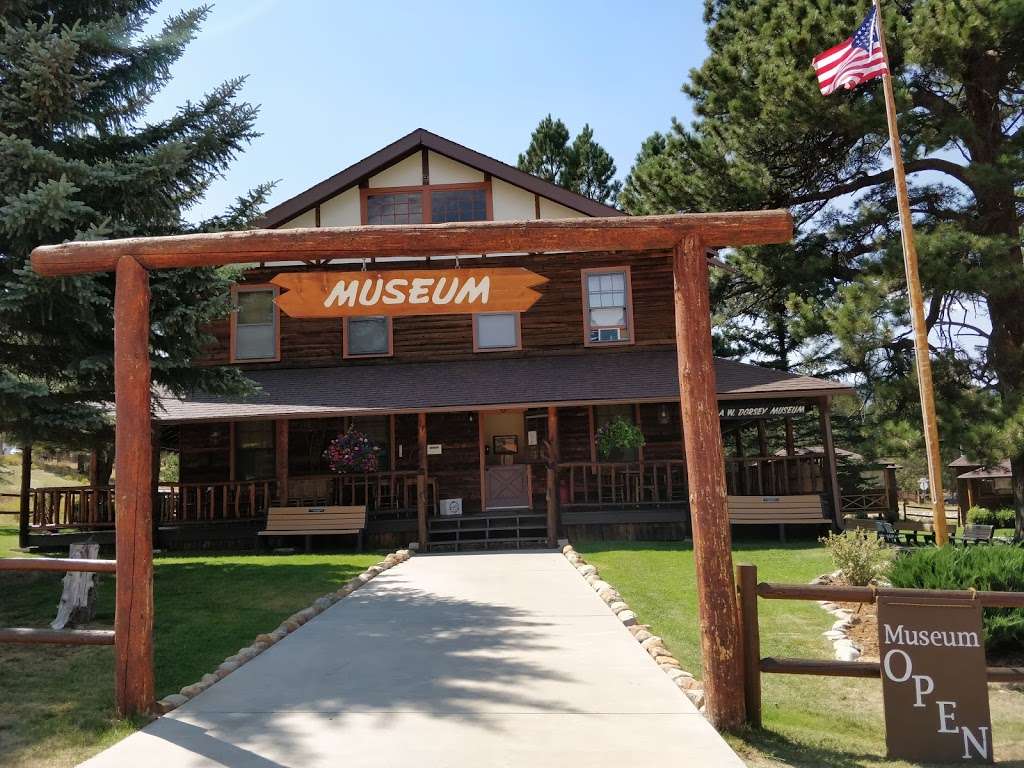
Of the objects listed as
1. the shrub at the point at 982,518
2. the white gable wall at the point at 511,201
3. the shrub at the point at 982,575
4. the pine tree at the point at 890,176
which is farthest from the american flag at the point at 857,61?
the shrub at the point at 982,518

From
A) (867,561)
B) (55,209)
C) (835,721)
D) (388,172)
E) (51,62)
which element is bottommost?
(835,721)

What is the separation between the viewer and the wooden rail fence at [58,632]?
5.61 m

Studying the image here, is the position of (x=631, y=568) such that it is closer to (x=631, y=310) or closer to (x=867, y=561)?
(x=867, y=561)

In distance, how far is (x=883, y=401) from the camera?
1677 cm

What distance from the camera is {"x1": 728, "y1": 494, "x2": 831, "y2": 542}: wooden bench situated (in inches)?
599

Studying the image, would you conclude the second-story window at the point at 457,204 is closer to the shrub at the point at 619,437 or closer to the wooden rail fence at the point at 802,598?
the shrub at the point at 619,437

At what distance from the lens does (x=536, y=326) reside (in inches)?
700

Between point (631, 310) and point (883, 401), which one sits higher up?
point (631, 310)

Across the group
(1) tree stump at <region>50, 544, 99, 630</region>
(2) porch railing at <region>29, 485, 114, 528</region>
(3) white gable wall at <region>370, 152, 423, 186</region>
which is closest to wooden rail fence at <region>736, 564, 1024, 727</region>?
(1) tree stump at <region>50, 544, 99, 630</region>

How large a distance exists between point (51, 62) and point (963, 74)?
17090mm

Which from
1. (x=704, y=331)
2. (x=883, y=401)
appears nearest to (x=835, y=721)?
(x=704, y=331)

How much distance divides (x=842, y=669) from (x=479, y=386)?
1145 cm

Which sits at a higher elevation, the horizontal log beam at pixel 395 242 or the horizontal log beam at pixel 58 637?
the horizontal log beam at pixel 395 242

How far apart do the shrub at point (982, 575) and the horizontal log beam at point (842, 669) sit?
180 centimetres
